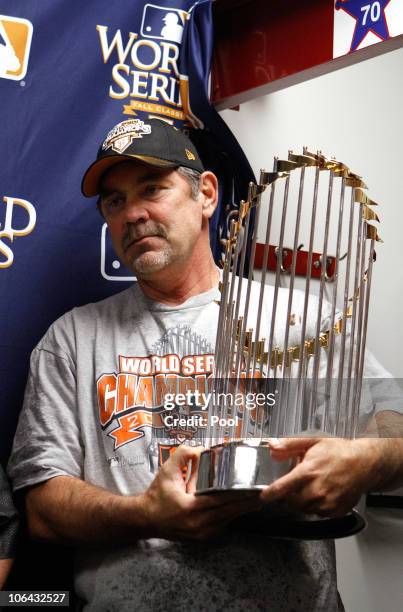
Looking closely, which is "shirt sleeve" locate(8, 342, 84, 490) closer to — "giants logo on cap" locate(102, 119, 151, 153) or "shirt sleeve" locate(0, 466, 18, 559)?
"shirt sleeve" locate(0, 466, 18, 559)

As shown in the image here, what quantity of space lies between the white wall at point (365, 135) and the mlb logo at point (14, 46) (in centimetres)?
46

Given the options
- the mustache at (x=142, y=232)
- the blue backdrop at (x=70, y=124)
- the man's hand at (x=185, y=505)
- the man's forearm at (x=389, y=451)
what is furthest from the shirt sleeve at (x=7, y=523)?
the man's forearm at (x=389, y=451)

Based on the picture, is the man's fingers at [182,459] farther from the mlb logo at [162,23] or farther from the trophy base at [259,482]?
the mlb logo at [162,23]

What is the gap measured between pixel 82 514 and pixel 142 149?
552mm

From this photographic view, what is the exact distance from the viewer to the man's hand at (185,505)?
2.53 feet

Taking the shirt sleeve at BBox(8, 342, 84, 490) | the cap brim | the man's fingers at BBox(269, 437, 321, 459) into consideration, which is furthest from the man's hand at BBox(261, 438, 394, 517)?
the cap brim

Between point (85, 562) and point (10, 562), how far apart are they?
130mm

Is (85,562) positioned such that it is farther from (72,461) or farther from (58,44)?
(58,44)

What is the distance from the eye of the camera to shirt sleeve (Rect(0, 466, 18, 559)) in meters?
1.05

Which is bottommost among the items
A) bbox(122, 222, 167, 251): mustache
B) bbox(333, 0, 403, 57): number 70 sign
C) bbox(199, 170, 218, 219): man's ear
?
bbox(122, 222, 167, 251): mustache

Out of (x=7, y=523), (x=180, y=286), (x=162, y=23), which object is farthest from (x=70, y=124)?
(x=7, y=523)

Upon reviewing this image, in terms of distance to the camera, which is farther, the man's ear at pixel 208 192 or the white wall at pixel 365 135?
the white wall at pixel 365 135

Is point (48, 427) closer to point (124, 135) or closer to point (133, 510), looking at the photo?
point (133, 510)

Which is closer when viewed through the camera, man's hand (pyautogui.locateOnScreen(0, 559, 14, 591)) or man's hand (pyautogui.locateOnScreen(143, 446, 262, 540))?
man's hand (pyautogui.locateOnScreen(143, 446, 262, 540))
